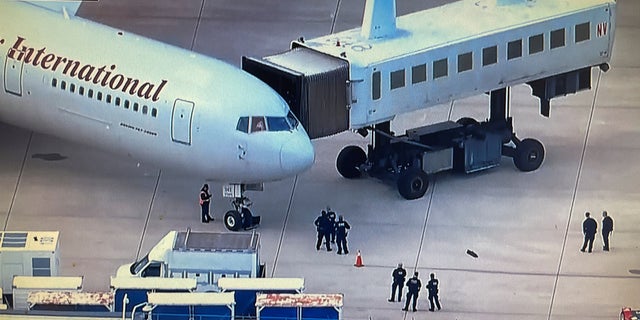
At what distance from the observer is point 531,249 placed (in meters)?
57.2

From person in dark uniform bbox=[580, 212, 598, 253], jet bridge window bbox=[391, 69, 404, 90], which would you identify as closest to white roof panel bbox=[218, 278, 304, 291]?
person in dark uniform bbox=[580, 212, 598, 253]

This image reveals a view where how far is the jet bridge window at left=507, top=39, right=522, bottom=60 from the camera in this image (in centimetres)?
6147

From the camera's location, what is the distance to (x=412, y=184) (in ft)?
198

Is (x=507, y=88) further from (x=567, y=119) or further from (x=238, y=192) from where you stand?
(x=238, y=192)

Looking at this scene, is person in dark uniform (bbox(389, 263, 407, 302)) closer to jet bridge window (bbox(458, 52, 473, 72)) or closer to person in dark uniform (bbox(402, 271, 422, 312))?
person in dark uniform (bbox(402, 271, 422, 312))

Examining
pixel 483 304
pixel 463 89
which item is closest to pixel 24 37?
pixel 463 89

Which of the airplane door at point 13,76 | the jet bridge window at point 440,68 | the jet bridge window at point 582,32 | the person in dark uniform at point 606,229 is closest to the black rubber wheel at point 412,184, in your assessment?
the jet bridge window at point 440,68

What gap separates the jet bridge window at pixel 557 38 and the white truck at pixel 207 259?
13783mm

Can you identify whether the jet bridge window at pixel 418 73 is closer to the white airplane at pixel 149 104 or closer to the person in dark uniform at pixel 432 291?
the white airplane at pixel 149 104

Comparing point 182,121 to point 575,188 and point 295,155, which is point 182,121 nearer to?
point 295,155

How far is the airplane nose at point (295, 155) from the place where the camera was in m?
57.1

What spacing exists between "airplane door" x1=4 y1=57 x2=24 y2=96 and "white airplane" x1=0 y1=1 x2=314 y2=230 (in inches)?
1.1

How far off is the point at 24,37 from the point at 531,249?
15.7 metres

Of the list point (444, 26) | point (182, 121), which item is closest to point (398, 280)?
point (182, 121)
